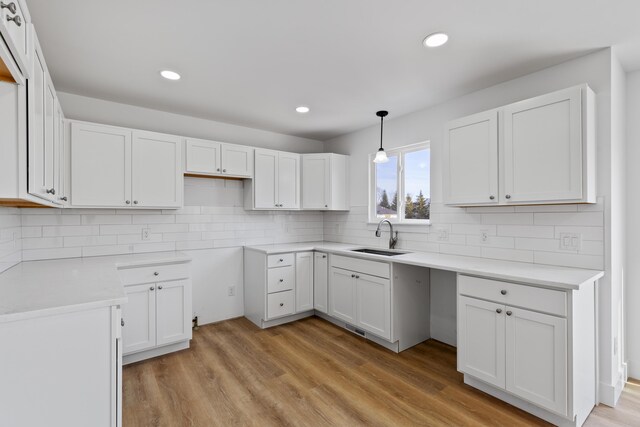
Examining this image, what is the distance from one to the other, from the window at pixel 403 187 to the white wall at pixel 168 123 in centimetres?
133

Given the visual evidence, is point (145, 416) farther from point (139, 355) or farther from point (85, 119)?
point (85, 119)

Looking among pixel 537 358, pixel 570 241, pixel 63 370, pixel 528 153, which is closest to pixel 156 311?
pixel 63 370

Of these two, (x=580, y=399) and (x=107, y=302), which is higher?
(x=107, y=302)

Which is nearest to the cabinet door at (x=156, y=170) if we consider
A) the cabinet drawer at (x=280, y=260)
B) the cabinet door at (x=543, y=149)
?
the cabinet drawer at (x=280, y=260)

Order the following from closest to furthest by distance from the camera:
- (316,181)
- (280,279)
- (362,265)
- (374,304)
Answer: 1. (374,304)
2. (362,265)
3. (280,279)
4. (316,181)

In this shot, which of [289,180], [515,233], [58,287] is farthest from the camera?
[289,180]

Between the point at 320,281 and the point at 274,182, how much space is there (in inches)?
53.1

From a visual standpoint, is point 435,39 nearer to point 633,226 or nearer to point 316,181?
point 633,226

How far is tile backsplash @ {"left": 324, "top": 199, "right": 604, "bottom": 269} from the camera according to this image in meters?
2.23

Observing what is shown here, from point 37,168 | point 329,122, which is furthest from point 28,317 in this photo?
point 329,122

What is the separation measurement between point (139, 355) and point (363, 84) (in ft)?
10.2

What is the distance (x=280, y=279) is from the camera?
12.0 ft

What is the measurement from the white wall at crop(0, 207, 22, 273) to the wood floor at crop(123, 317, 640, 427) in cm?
122

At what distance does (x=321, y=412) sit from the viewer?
2104 millimetres
